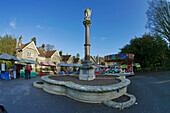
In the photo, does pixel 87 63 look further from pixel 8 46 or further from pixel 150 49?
pixel 8 46

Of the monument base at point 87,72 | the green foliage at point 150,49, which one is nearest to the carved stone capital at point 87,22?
the monument base at point 87,72

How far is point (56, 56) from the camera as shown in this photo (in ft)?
96.9

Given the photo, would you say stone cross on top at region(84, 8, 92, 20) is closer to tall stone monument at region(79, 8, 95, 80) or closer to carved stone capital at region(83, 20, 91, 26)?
tall stone monument at region(79, 8, 95, 80)

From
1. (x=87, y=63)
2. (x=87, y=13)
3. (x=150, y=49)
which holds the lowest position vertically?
(x=87, y=63)

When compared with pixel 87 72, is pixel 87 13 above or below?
above

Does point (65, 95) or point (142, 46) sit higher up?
point (142, 46)

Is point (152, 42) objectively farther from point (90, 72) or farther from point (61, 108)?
point (61, 108)

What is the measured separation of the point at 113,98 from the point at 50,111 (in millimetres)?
2676

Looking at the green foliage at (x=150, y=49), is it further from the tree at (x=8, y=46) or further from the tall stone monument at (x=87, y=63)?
the tree at (x=8, y=46)

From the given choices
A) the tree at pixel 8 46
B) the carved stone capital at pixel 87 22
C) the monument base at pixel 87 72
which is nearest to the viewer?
the monument base at pixel 87 72

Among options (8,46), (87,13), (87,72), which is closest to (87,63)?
(87,72)

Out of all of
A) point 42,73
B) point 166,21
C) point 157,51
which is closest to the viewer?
point 42,73

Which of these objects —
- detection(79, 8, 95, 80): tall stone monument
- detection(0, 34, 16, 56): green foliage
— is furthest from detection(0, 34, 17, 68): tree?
detection(79, 8, 95, 80): tall stone monument

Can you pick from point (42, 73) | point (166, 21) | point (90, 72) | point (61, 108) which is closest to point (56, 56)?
point (42, 73)
